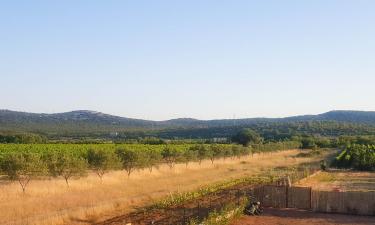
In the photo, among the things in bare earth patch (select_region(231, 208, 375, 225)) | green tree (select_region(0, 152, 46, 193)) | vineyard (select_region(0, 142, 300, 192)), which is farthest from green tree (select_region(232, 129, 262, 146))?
bare earth patch (select_region(231, 208, 375, 225))

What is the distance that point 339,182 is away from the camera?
2173 inches

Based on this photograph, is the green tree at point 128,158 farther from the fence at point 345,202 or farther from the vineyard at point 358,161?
the vineyard at point 358,161

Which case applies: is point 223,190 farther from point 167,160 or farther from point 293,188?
point 167,160

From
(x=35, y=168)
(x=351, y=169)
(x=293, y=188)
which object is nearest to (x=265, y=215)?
(x=293, y=188)

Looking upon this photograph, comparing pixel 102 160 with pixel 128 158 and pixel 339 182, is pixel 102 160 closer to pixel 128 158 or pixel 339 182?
pixel 128 158

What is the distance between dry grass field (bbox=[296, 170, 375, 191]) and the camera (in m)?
49.0

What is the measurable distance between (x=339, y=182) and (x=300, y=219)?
25662 mm

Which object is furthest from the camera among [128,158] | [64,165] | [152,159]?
[152,159]

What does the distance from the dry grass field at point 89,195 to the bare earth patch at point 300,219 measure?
8.46m

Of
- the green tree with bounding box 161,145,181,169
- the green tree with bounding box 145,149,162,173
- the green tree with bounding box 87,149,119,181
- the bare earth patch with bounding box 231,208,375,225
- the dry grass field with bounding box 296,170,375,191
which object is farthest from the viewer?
the green tree with bounding box 161,145,181,169

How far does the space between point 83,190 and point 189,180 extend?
1449cm

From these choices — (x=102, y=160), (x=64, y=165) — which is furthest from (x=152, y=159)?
(x=64, y=165)

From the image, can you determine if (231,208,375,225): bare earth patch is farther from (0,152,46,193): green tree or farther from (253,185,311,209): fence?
(0,152,46,193): green tree

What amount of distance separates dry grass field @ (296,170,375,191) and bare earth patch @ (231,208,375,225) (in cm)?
1449
